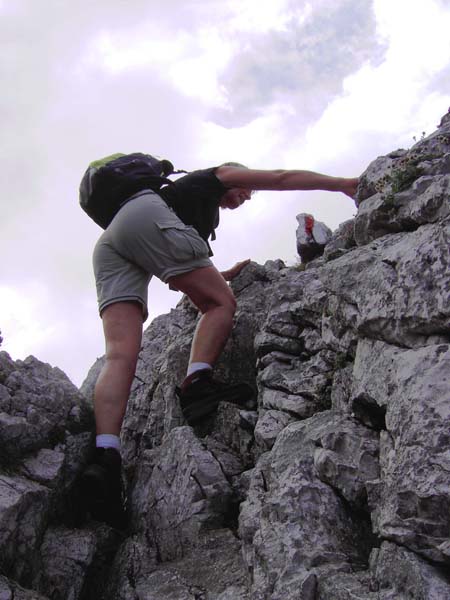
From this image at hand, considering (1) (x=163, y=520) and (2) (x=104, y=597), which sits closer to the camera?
(2) (x=104, y=597)

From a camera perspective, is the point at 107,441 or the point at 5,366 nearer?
the point at 107,441

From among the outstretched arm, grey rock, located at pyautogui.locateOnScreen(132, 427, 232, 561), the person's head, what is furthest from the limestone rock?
grey rock, located at pyautogui.locateOnScreen(132, 427, 232, 561)

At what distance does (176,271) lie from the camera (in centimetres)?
799

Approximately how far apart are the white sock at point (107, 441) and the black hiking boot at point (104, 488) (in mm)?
65

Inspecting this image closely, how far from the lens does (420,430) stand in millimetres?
4301

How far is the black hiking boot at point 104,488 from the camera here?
6.60 metres

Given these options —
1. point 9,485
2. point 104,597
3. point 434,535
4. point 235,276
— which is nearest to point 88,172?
point 235,276

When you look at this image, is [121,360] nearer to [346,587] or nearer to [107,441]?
[107,441]

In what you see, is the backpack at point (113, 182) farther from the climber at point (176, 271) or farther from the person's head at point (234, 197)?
the person's head at point (234, 197)

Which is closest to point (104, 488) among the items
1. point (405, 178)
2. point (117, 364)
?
point (117, 364)

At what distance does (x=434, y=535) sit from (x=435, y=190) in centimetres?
338

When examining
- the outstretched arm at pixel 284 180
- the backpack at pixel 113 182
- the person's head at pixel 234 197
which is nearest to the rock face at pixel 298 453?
the outstretched arm at pixel 284 180

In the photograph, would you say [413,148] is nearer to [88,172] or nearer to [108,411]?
[88,172]

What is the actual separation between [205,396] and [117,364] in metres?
1.31
